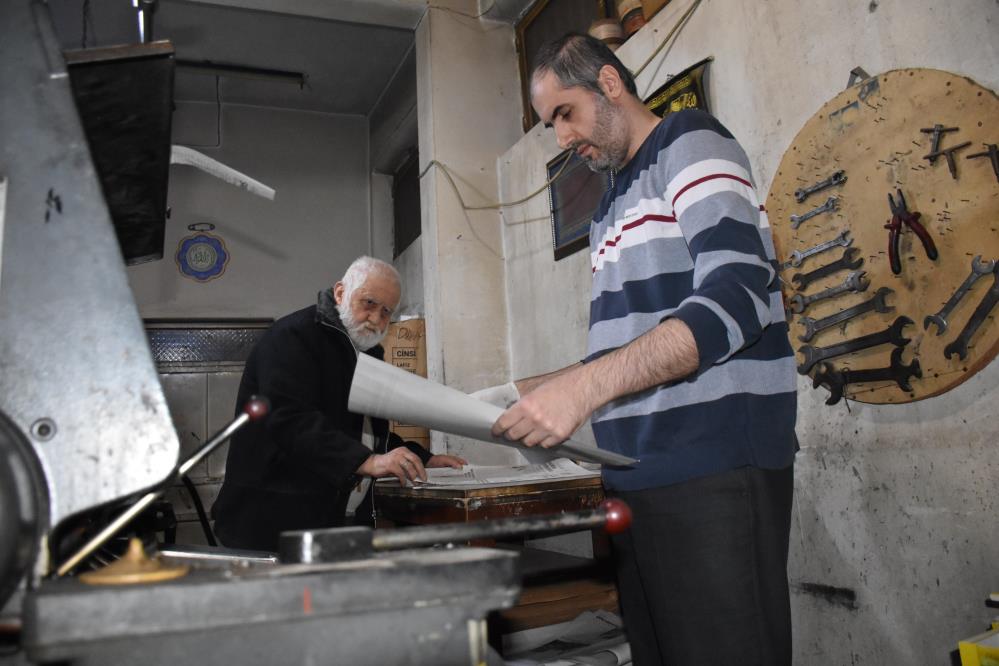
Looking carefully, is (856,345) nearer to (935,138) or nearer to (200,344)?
(935,138)

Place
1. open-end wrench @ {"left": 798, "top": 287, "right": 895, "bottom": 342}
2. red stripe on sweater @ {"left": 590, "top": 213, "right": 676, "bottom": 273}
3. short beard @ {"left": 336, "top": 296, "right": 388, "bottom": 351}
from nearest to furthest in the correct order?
red stripe on sweater @ {"left": 590, "top": 213, "right": 676, "bottom": 273}
open-end wrench @ {"left": 798, "top": 287, "right": 895, "bottom": 342}
short beard @ {"left": 336, "top": 296, "right": 388, "bottom": 351}

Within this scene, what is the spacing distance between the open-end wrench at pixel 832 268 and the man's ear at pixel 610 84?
84 centimetres

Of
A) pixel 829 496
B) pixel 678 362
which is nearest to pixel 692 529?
pixel 678 362

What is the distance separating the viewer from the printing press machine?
470 mm

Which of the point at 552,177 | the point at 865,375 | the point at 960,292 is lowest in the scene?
the point at 865,375

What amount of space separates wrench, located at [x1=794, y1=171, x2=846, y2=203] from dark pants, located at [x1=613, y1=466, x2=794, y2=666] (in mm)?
1054

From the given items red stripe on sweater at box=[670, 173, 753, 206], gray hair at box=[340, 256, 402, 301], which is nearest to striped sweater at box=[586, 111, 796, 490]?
red stripe on sweater at box=[670, 173, 753, 206]

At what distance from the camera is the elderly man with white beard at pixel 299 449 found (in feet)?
7.39

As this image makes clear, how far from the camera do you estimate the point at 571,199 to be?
335cm

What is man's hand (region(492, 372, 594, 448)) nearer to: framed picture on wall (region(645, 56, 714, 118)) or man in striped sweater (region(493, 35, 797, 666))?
man in striped sweater (region(493, 35, 797, 666))

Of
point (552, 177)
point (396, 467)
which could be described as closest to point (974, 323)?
point (396, 467)

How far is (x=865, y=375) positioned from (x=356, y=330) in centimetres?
178

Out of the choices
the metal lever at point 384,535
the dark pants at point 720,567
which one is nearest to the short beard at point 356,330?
the dark pants at point 720,567

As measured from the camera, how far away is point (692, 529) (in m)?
1.11
